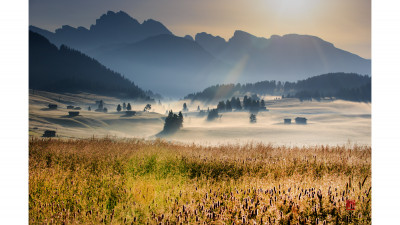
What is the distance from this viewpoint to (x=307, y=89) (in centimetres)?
1209

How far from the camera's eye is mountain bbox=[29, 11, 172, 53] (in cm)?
849

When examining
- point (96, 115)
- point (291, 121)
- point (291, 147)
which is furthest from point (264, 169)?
point (96, 115)

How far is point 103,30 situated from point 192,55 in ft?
12.2

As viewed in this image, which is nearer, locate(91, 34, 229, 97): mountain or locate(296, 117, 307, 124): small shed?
locate(296, 117, 307, 124): small shed

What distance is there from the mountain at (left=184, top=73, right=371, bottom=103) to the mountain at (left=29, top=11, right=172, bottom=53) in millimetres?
2817

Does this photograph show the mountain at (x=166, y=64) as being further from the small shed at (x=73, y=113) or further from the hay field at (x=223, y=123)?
the small shed at (x=73, y=113)

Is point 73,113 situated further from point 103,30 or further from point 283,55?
point 283,55

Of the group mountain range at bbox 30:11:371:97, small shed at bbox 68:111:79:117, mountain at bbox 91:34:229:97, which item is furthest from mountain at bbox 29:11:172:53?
small shed at bbox 68:111:79:117

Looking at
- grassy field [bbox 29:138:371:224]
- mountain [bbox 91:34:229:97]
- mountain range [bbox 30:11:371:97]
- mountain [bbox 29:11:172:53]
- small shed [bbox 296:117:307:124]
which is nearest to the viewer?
grassy field [bbox 29:138:371:224]

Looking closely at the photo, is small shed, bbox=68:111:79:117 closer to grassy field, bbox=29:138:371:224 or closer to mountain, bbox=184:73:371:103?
grassy field, bbox=29:138:371:224

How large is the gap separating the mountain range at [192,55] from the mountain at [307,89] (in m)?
0.34

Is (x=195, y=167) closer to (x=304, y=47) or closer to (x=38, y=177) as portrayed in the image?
(x=38, y=177)

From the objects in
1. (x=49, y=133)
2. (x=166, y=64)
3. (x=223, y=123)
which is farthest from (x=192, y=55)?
(x=49, y=133)
